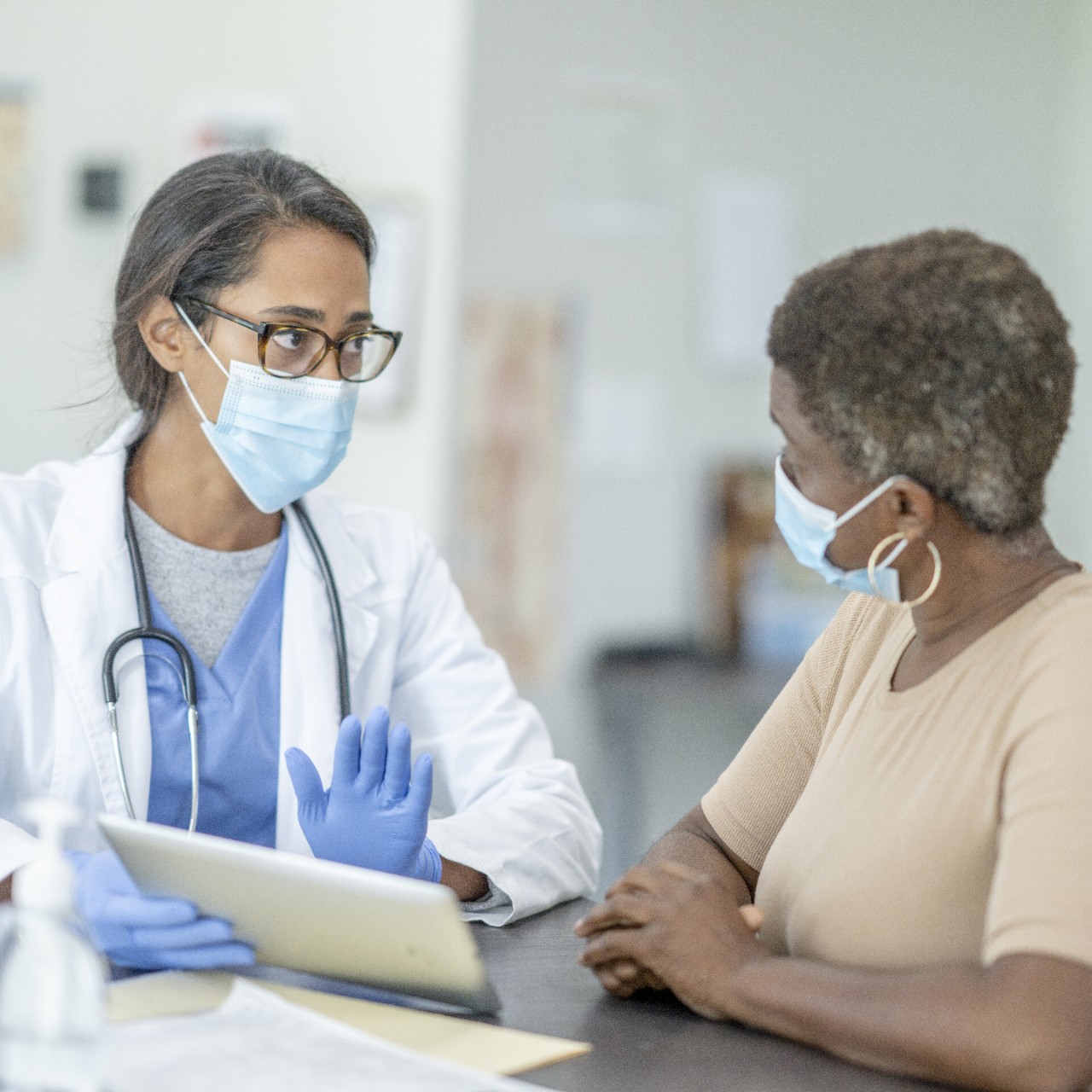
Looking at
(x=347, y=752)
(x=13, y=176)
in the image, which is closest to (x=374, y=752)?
(x=347, y=752)

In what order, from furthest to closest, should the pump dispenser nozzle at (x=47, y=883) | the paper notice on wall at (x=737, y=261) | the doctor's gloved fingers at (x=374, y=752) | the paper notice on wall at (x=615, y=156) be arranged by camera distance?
1. the paper notice on wall at (x=737, y=261)
2. the paper notice on wall at (x=615, y=156)
3. the doctor's gloved fingers at (x=374, y=752)
4. the pump dispenser nozzle at (x=47, y=883)

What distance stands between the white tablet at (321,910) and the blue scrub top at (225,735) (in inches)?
18.8

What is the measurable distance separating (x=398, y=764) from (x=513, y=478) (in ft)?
7.74

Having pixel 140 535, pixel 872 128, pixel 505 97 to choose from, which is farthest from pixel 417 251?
pixel 872 128

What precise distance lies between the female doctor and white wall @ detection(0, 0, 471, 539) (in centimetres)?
115

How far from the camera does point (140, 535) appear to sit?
1.67 metres

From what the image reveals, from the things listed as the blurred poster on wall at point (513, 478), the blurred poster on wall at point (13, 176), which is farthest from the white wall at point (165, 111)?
the blurred poster on wall at point (513, 478)

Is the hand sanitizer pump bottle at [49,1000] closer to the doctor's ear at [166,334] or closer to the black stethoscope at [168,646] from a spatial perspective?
the black stethoscope at [168,646]

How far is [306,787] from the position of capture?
4.17 ft

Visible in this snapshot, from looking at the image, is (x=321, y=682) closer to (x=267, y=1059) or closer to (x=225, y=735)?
(x=225, y=735)

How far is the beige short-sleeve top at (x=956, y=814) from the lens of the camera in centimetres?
93

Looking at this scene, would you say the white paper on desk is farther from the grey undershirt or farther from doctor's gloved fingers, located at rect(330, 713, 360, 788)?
the grey undershirt

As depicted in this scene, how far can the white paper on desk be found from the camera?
849mm

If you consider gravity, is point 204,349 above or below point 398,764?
above
